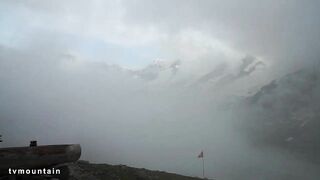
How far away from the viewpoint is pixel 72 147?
10.9 meters

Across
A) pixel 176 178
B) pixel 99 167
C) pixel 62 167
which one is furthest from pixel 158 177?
pixel 62 167

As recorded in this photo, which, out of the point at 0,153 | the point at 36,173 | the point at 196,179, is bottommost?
the point at 196,179

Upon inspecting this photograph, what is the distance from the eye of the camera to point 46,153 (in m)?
10.5

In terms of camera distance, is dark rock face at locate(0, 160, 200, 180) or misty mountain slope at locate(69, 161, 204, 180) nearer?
dark rock face at locate(0, 160, 200, 180)

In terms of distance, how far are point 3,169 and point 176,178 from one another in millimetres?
44354

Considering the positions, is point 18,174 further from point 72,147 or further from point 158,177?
point 158,177

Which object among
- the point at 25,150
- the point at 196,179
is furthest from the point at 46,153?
the point at 196,179

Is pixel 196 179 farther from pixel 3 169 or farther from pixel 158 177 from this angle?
pixel 3 169

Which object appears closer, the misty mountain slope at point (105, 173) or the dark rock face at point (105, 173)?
the dark rock face at point (105, 173)

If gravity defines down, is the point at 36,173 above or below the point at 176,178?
above

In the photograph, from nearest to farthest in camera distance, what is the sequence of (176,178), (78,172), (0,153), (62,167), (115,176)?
(0,153) → (62,167) → (78,172) → (115,176) → (176,178)

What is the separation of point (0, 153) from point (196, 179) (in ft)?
160

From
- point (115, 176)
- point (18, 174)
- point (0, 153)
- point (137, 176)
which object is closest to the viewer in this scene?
point (0, 153)

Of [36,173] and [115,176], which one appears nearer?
[36,173]
